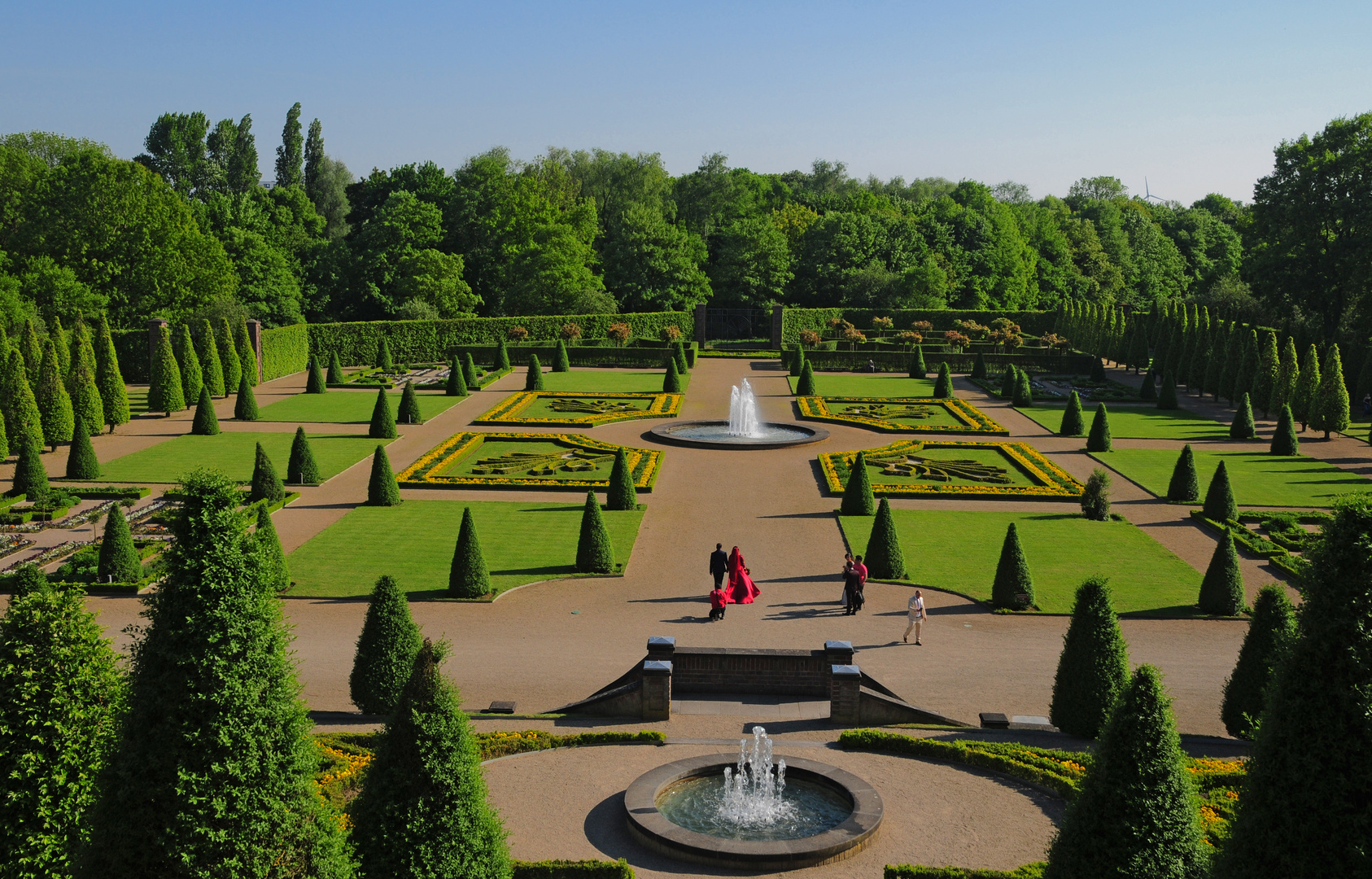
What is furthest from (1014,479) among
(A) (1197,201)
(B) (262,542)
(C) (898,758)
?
(A) (1197,201)

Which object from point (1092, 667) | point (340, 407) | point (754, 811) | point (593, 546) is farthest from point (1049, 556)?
point (340, 407)

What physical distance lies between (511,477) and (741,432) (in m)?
11.8

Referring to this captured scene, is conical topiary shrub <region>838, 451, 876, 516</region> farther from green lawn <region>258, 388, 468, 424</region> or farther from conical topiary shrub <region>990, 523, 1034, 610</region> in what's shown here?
green lawn <region>258, 388, 468, 424</region>

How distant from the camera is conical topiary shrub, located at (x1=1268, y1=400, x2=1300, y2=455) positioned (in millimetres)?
40094

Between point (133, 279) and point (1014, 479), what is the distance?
50.7m

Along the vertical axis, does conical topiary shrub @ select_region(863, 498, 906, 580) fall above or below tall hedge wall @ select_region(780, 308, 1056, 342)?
below

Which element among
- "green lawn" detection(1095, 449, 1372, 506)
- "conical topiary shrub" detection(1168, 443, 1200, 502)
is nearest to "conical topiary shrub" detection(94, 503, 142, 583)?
"conical topiary shrub" detection(1168, 443, 1200, 502)

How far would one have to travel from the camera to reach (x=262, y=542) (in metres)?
8.88

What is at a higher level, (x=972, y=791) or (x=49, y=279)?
(x=49, y=279)

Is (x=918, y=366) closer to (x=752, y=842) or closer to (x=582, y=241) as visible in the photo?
(x=582, y=241)

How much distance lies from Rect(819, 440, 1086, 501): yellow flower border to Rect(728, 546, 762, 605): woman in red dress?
10.7 metres

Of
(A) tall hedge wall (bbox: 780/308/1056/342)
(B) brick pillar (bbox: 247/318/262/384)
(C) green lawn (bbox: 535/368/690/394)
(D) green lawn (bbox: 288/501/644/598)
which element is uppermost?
(A) tall hedge wall (bbox: 780/308/1056/342)

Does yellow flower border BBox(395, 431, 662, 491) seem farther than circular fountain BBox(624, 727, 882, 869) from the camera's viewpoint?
Yes

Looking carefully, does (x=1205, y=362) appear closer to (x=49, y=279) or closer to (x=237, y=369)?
(x=237, y=369)
